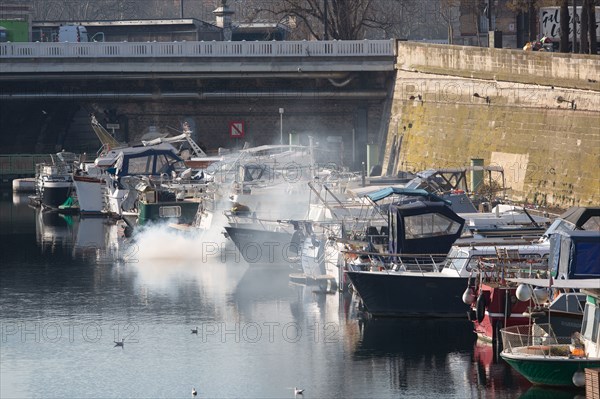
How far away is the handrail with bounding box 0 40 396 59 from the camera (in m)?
68.4

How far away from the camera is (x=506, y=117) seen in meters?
56.6

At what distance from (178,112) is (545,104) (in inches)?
1033

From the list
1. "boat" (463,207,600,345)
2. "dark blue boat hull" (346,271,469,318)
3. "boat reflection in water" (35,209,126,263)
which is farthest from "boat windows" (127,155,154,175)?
"boat" (463,207,600,345)

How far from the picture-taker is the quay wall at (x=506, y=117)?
50.0 meters

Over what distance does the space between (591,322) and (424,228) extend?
9826 millimetres

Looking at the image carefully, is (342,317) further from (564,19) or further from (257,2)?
(257,2)

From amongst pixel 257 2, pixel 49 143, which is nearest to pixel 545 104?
pixel 49 143

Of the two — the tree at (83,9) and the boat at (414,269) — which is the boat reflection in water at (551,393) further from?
the tree at (83,9)

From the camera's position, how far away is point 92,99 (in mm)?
73000

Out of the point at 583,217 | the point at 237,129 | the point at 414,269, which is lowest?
the point at 414,269

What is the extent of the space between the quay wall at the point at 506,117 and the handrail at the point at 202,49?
1981 mm

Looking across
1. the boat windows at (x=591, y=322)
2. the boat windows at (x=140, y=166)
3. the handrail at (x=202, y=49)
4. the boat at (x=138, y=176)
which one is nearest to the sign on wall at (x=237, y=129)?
the handrail at (x=202, y=49)

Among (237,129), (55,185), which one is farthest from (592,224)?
(237,129)

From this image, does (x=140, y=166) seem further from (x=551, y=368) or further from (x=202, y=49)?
(x=551, y=368)
